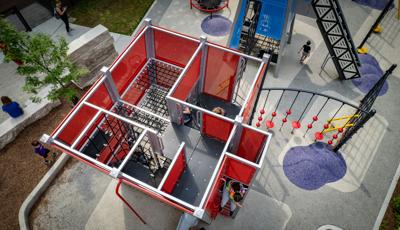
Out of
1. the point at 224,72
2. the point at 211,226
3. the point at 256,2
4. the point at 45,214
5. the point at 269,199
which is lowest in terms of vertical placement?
the point at 45,214

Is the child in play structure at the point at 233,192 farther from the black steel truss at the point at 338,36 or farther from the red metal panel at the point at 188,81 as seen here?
the black steel truss at the point at 338,36

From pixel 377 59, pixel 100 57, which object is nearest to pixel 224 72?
pixel 100 57

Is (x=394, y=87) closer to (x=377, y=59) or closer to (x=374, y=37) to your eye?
(x=377, y=59)

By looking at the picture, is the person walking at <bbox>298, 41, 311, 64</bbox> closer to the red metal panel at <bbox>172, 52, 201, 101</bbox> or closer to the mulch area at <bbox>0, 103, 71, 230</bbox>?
the red metal panel at <bbox>172, 52, 201, 101</bbox>

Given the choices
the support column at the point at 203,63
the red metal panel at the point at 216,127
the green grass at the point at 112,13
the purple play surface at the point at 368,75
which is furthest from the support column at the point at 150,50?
the purple play surface at the point at 368,75

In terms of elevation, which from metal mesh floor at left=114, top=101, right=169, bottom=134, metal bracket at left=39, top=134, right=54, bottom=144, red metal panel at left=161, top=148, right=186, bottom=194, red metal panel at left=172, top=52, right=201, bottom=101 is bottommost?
metal mesh floor at left=114, top=101, right=169, bottom=134

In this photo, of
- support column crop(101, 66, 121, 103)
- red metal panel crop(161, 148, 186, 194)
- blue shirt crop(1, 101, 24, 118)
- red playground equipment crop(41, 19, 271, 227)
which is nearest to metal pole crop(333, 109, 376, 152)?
red playground equipment crop(41, 19, 271, 227)

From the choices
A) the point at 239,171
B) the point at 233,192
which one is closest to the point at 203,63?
the point at 239,171
